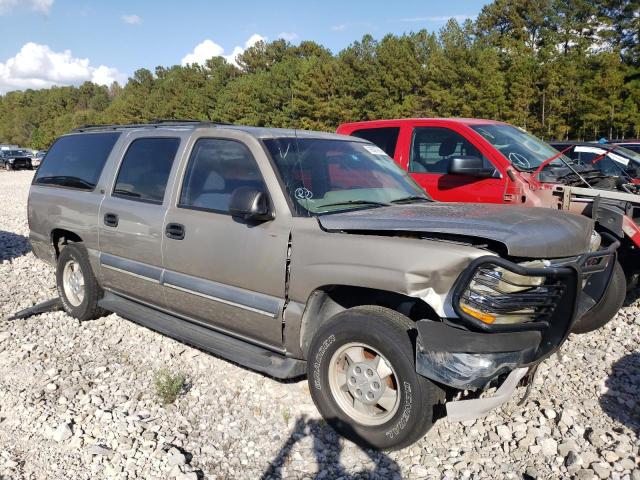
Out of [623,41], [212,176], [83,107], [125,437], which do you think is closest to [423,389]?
[125,437]

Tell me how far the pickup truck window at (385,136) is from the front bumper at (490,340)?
409 centimetres

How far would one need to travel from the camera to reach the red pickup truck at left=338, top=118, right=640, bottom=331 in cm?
454

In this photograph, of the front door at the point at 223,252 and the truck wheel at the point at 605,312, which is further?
the truck wheel at the point at 605,312

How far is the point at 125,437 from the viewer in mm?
3264

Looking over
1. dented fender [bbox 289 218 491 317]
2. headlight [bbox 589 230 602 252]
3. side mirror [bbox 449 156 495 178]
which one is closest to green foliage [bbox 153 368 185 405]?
dented fender [bbox 289 218 491 317]

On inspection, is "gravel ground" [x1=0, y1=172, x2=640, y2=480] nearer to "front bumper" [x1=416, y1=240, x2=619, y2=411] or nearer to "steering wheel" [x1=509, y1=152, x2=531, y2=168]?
"front bumper" [x1=416, y1=240, x2=619, y2=411]

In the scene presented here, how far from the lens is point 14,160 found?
4616cm

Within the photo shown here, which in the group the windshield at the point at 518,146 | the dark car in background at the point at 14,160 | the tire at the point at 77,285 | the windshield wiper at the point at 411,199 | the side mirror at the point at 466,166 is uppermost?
the windshield at the point at 518,146

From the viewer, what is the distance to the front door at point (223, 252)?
345 cm

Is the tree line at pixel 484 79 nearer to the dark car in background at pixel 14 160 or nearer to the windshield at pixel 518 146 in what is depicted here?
the dark car in background at pixel 14 160

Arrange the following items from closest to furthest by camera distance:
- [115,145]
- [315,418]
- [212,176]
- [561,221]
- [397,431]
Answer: [397,431] → [561,221] → [315,418] → [212,176] → [115,145]

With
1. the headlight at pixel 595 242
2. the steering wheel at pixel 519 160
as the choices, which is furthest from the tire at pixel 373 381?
the steering wheel at pixel 519 160

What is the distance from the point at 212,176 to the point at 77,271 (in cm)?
228

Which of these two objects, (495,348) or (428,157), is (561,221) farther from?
(428,157)
